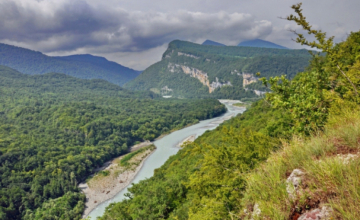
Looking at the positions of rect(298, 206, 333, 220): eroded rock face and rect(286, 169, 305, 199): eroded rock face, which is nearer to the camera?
rect(298, 206, 333, 220): eroded rock face

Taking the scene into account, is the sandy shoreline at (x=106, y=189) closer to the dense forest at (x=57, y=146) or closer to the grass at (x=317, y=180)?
the dense forest at (x=57, y=146)

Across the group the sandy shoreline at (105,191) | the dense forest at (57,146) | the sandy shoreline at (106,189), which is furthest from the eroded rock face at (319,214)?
the sandy shoreline at (106,189)

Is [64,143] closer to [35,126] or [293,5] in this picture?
[35,126]

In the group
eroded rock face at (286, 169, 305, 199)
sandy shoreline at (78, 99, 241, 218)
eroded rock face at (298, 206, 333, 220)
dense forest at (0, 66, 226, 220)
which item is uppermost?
eroded rock face at (286, 169, 305, 199)

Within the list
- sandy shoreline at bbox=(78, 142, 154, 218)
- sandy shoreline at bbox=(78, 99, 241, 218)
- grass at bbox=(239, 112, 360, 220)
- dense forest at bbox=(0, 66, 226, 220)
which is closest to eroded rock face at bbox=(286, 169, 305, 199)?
grass at bbox=(239, 112, 360, 220)

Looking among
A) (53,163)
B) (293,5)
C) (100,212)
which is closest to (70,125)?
(53,163)

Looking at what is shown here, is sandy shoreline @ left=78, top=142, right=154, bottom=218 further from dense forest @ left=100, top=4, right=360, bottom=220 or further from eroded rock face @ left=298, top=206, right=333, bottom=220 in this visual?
eroded rock face @ left=298, top=206, right=333, bottom=220

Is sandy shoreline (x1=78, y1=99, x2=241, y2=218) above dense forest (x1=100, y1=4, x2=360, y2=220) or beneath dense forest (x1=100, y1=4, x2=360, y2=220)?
beneath

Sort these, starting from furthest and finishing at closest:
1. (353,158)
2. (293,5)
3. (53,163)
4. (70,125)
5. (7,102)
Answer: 1. (7,102)
2. (70,125)
3. (53,163)
4. (293,5)
5. (353,158)
